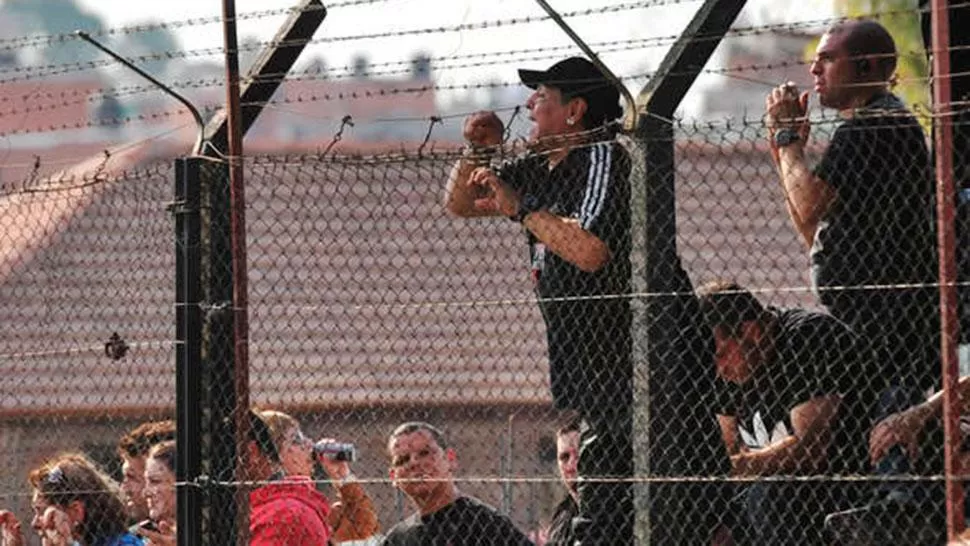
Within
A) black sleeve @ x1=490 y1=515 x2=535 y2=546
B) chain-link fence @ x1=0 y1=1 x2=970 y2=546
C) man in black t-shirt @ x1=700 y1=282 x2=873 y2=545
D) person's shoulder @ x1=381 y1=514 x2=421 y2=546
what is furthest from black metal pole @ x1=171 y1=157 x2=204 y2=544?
man in black t-shirt @ x1=700 y1=282 x2=873 y2=545

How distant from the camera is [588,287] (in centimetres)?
751

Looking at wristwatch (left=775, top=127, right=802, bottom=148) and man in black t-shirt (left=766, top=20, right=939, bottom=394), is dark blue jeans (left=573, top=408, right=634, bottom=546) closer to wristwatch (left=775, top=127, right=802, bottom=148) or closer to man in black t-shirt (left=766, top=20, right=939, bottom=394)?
man in black t-shirt (left=766, top=20, right=939, bottom=394)

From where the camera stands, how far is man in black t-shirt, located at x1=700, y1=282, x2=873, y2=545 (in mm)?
7047

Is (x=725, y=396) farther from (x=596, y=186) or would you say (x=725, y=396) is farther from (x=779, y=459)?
(x=596, y=186)

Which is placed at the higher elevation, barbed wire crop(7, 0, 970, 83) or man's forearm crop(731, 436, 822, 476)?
barbed wire crop(7, 0, 970, 83)

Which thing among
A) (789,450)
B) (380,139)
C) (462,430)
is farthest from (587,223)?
(380,139)

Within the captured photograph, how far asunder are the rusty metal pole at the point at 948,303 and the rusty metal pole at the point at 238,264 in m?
2.22

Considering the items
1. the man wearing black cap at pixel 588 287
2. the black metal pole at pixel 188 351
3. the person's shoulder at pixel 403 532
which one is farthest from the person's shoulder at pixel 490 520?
the black metal pole at pixel 188 351

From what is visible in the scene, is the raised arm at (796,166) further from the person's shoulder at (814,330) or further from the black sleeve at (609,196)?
the black sleeve at (609,196)

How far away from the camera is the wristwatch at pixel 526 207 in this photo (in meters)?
7.59

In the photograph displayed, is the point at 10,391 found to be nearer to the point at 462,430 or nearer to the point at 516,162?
the point at 462,430

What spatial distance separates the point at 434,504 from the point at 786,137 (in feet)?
6.48

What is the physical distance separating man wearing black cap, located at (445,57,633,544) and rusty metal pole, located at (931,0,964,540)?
954mm

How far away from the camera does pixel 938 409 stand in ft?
22.4
